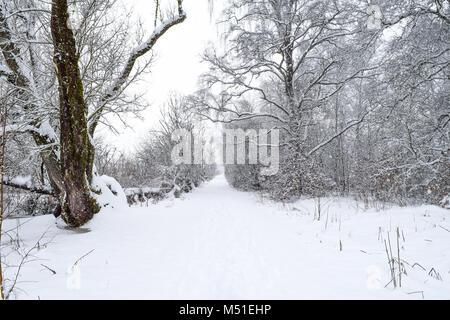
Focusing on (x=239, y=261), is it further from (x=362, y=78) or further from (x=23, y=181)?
(x=362, y=78)

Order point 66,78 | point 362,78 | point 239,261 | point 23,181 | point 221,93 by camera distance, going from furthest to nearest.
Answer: point 221,93 → point 362,78 → point 23,181 → point 66,78 → point 239,261

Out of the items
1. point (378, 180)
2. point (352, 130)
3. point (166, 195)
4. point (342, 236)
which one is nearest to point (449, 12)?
point (378, 180)

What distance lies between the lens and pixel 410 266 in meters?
2.09

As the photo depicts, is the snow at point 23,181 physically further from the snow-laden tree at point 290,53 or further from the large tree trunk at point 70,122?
the snow-laden tree at point 290,53

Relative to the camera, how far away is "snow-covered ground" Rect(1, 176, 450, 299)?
178 cm

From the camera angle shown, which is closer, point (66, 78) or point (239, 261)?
point (239, 261)

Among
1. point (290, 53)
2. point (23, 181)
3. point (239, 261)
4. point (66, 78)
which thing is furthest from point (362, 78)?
point (23, 181)

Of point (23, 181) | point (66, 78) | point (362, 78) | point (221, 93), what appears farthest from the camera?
point (221, 93)

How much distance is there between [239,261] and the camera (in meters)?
2.57

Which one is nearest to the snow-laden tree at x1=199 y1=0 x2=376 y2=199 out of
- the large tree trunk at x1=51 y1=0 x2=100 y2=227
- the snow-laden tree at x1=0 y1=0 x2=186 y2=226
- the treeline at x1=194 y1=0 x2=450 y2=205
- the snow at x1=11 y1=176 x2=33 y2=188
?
Result: the treeline at x1=194 y1=0 x2=450 y2=205

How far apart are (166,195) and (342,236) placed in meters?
10.4

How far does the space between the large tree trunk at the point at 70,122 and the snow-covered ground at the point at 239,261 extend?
435 millimetres

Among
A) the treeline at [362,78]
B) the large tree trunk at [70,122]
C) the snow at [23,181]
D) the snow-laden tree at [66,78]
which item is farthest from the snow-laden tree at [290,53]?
the snow at [23,181]

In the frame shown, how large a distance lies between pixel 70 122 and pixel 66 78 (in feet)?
2.56
